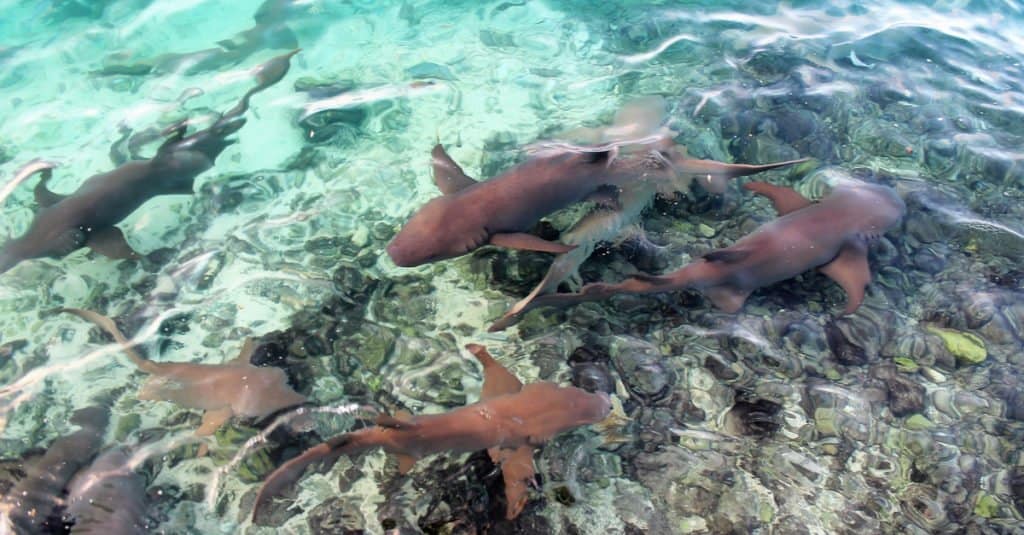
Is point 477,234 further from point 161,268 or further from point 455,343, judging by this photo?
point 161,268

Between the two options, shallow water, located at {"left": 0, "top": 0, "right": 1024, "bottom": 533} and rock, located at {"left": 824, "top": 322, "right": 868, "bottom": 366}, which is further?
rock, located at {"left": 824, "top": 322, "right": 868, "bottom": 366}

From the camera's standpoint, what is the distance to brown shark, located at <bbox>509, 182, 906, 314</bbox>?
4.66m

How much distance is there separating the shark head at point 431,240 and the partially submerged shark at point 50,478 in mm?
2358

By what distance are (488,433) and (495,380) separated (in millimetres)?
410

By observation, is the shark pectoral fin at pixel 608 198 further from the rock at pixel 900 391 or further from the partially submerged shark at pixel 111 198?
the partially submerged shark at pixel 111 198

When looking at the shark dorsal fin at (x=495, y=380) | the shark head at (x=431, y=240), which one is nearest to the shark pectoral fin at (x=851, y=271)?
the shark dorsal fin at (x=495, y=380)

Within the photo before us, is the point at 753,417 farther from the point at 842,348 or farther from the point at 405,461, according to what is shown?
the point at 405,461

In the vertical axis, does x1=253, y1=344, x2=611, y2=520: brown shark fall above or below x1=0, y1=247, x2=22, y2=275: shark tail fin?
below

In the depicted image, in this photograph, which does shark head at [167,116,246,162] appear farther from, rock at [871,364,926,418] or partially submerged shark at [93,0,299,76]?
rock at [871,364,926,418]

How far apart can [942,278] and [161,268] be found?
683 cm

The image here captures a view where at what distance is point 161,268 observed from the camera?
17.9 ft

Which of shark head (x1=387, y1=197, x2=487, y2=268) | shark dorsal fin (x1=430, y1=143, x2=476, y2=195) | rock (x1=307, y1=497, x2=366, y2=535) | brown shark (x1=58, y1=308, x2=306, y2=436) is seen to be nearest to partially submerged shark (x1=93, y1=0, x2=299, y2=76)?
shark dorsal fin (x1=430, y1=143, x2=476, y2=195)

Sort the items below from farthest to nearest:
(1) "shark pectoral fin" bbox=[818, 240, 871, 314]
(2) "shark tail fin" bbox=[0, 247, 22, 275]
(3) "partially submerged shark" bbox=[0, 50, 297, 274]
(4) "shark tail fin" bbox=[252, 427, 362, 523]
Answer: (3) "partially submerged shark" bbox=[0, 50, 297, 274], (2) "shark tail fin" bbox=[0, 247, 22, 275], (1) "shark pectoral fin" bbox=[818, 240, 871, 314], (4) "shark tail fin" bbox=[252, 427, 362, 523]

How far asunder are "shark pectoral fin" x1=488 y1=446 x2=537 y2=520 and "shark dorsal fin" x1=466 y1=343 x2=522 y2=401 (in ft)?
1.31
